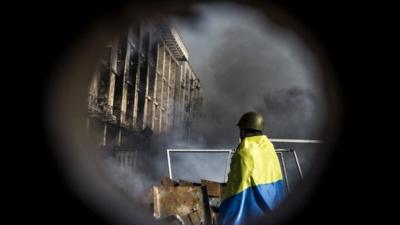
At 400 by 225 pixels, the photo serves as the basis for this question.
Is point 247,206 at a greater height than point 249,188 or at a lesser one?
lesser

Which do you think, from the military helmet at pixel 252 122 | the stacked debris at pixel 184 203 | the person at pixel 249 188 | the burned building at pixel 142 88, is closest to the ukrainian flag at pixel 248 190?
the person at pixel 249 188

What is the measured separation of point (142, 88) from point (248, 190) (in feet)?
33.6

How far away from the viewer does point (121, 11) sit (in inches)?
84.0

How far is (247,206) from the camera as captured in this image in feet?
10.1

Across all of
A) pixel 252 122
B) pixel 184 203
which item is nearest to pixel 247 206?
pixel 252 122

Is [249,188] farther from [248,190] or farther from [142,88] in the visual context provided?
[142,88]

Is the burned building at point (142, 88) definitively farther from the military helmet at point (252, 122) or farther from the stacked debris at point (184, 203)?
the military helmet at point (252, 122)

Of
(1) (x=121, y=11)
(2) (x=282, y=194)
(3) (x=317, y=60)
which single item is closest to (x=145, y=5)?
(1) (x=121, y=11)

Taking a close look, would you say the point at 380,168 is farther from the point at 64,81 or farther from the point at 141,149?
the point at 141,149

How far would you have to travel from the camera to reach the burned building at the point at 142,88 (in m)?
9.41

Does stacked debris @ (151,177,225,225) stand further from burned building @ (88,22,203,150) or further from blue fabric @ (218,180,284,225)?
burned building @ (88,22,203,150)

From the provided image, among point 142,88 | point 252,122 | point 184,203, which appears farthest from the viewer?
point 142,88

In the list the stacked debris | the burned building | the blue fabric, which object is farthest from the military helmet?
the burned building

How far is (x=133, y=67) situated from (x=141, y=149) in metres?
2.20
